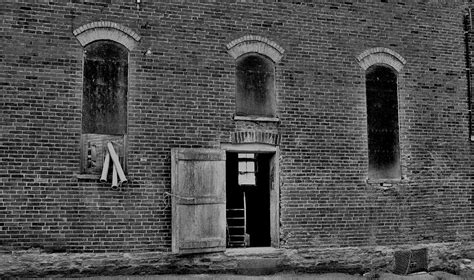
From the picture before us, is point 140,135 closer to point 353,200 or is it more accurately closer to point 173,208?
point 173,208

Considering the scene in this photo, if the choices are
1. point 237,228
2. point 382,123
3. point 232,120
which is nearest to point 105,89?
point 232,120

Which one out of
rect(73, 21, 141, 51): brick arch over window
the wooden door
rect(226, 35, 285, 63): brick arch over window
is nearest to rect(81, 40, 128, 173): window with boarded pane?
rect(73, 21, 141, 51): brick arch over window

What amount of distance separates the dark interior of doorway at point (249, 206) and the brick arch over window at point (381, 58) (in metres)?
2.87

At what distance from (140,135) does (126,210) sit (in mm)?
1354

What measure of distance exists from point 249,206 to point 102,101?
432cm

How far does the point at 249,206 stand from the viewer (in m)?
11.9

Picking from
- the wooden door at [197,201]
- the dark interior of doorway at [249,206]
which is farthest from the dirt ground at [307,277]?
the dark interior of doorway at [249,206]

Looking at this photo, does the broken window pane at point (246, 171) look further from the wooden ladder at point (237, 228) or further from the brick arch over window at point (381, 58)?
the brick arch over window at point (381, 58)

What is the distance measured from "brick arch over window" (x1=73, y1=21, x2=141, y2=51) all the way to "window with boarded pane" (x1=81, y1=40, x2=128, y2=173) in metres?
0.10

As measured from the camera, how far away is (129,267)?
A: 9062 millimetres

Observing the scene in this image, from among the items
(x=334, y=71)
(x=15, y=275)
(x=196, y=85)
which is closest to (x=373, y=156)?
(x=334, y=71)

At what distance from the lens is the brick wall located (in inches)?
347

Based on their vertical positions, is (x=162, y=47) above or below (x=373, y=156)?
above

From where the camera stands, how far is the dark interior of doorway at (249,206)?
11031 millimetres
